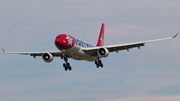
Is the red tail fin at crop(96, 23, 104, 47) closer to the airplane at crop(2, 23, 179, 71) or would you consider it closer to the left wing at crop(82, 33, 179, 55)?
the airplane at crop(2, 23, 179, 71)

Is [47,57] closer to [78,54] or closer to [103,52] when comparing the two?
[78,54]

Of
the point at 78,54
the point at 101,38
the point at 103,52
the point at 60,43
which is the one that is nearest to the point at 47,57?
the point at 78,54

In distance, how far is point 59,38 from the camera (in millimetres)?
57125

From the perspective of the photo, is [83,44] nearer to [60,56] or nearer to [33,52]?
[60,56]

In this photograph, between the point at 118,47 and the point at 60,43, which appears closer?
the point at 60,43

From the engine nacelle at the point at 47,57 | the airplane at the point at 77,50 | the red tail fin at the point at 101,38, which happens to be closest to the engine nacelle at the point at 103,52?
the airplane at the point at 77,50

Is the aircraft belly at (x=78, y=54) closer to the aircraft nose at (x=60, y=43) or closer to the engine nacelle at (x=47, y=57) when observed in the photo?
the aircraft nose at (x=60, y=43)

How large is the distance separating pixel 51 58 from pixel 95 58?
790 centimetres

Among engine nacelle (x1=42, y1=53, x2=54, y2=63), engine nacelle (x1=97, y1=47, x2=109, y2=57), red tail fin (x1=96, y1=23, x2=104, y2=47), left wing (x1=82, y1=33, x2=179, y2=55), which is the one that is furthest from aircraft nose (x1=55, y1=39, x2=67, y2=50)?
red tail fin (x1=96, y1=23, x2=104, y2=47)

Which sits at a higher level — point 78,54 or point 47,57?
point 47,57

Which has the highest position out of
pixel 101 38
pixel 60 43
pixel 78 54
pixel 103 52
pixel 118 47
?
pixel 101 38

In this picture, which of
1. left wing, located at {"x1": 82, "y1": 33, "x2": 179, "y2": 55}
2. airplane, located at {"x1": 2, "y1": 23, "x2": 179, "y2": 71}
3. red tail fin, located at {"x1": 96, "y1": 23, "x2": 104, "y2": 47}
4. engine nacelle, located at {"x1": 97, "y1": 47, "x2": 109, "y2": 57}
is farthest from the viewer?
red tail fin, located at {"x1": 96, "y1": 23, "x2": 104, "y2": 47}

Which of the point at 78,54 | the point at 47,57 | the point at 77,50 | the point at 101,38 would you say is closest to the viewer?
the point at 77,50

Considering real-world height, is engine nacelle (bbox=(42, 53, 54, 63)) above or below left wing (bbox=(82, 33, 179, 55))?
below
